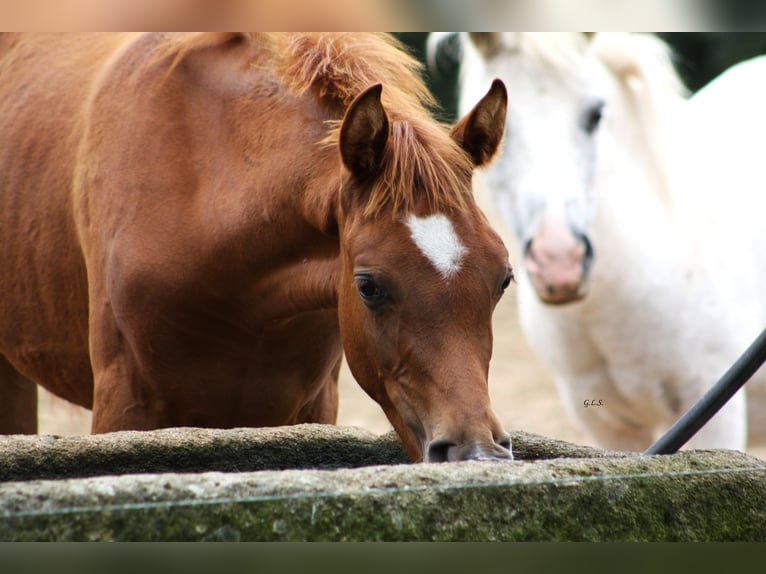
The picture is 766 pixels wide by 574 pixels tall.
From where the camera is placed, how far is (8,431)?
3434 mm

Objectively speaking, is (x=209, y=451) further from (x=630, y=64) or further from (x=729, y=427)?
(x=630, y=64)

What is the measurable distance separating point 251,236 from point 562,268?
1570 mm

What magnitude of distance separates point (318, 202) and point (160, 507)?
0.98m

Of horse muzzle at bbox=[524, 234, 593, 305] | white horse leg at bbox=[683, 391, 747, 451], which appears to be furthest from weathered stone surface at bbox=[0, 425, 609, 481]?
white horse leg at bbox=[683, 391, 747, 451]

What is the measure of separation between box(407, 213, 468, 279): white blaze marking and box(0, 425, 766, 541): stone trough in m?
0.45

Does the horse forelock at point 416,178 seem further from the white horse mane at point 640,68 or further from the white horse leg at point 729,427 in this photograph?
the white horse leg at point 729,427

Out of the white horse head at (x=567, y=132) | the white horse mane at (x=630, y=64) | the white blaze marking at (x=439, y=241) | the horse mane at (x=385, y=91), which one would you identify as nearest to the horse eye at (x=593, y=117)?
the white horse head at (x=567, y=132)

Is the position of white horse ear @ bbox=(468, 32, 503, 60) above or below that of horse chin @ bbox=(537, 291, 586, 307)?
above

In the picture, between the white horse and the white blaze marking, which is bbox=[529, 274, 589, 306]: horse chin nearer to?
the white horse

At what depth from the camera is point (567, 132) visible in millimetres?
3785

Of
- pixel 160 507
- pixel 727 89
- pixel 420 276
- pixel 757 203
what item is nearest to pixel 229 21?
pixel 420 276

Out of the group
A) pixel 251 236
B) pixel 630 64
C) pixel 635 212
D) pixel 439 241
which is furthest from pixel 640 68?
pixel 439 241

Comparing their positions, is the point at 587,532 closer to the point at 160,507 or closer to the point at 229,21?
the point at 160,507

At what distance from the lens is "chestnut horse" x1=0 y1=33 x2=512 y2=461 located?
186 centimetres
